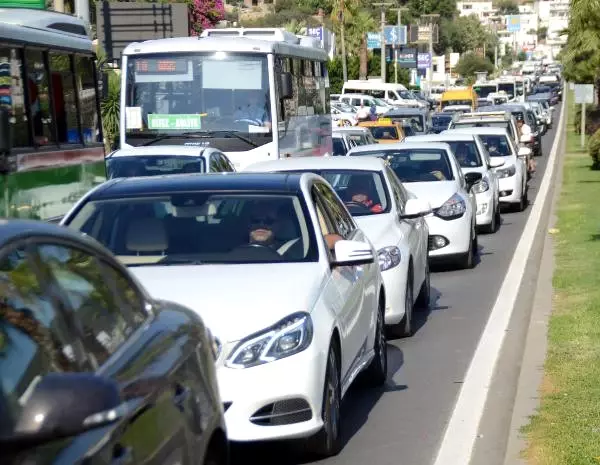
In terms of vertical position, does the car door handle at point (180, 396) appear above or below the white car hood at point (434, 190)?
above

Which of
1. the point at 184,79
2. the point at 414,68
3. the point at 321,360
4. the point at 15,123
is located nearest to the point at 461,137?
the point at 184,79

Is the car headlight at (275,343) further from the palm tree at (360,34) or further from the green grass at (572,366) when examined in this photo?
the palm tree at (360,34)

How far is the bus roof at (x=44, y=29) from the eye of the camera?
13.6 meters

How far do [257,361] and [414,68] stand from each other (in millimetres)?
121729

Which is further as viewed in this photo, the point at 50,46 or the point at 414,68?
the point at 414,68

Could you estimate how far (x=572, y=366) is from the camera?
10367mm

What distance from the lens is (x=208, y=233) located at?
8.58 metres

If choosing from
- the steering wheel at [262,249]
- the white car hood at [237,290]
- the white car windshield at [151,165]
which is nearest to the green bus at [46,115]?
the white car windshield at [151,165]

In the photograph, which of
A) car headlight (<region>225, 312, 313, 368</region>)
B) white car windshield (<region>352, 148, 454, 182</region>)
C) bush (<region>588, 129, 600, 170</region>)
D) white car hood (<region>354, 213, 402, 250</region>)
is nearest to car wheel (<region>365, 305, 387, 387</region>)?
white car hood (<region>354, 213, 402, 250</region>)

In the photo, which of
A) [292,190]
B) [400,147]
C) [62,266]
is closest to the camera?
[62,266]

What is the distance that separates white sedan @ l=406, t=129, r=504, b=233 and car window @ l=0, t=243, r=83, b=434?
17.9m

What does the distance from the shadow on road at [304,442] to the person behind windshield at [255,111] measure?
10.7m

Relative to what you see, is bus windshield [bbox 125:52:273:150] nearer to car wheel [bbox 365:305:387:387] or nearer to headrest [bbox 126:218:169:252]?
car wheel [bbox 365:305:387:387]

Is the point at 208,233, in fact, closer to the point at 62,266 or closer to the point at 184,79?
the point at 62,266
